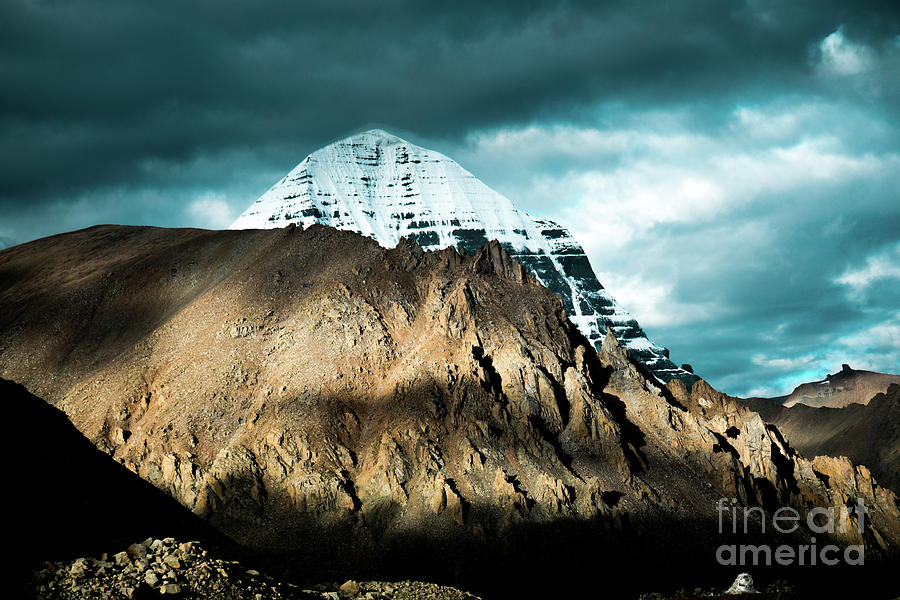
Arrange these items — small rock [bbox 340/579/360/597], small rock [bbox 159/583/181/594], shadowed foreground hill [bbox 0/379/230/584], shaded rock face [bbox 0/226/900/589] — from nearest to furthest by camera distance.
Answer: small rock [bbox 159/583/181/594] < shadowed foreground hill [bbox 0/379/230/584] < small rock [bbox 340/579/360/597] < shaded rock face [bbox 0/226/900/589]

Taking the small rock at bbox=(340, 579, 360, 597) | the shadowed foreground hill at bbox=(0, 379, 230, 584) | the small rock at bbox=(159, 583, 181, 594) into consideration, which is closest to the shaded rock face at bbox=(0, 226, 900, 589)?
the shadowed foreground hill at bbox=(0, 379, 230, 584)

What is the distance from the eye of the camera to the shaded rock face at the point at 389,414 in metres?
88.2

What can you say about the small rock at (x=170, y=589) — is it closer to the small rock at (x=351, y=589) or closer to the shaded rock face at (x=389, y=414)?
the small rock at (x=351, y=589)

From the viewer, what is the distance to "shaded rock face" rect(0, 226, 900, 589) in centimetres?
8825

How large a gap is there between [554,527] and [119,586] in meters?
65.5

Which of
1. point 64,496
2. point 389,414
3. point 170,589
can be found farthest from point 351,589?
point 389,414

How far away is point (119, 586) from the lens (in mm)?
30375

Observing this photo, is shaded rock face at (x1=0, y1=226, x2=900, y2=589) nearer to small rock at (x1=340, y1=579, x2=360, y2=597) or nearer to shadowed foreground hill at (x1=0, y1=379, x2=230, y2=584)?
shadowed foreground hill at (x1=0, y1=379, x2=230, y2=584)

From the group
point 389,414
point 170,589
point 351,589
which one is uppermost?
point 389,414

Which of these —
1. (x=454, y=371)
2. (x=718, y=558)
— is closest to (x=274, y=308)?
(x=454, y=371)

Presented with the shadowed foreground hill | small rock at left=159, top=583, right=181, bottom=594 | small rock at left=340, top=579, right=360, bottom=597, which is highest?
the shadowed foreground hill

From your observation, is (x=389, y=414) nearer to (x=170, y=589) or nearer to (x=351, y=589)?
(x=351, y=589)

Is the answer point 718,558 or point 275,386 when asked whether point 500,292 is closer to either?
point 275,386

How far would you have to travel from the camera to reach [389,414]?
99312mm
